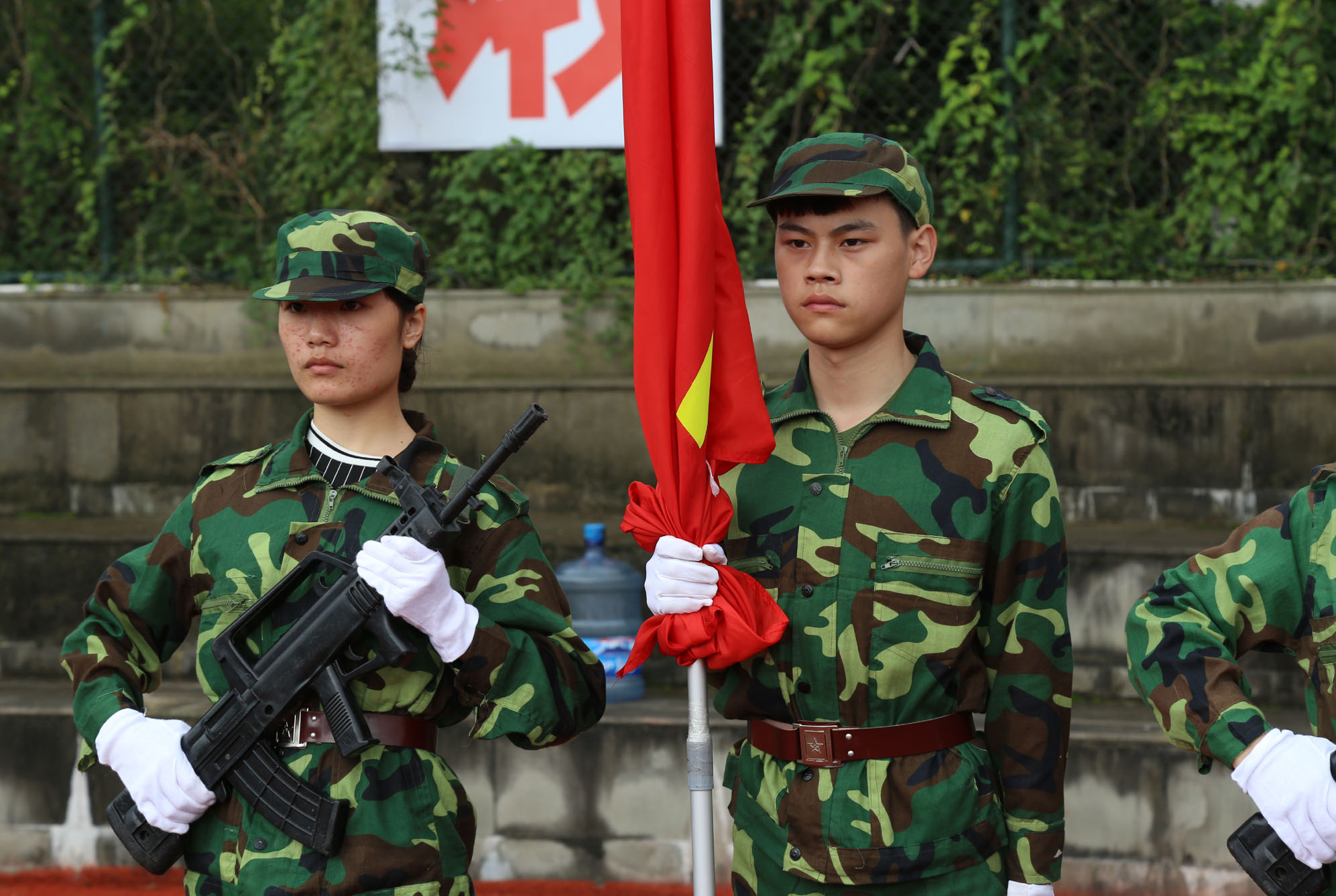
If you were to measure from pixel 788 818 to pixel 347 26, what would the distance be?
17.3 feet

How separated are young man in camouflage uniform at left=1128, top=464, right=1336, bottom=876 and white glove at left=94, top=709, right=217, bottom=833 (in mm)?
1656

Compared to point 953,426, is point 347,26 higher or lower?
higher

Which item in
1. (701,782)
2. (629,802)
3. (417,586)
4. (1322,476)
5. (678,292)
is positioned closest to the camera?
(1322,476)

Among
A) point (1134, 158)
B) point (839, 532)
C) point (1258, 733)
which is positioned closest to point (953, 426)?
point (839, 532)

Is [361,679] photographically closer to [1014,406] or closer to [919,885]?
[919,885]

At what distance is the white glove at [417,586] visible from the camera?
2.29 metres

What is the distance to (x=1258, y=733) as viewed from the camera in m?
2.01

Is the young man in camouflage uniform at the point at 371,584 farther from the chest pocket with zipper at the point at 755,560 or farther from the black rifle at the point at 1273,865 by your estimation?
the black rifle at the point at 1273,865

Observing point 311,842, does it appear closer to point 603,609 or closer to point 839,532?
point 839,532

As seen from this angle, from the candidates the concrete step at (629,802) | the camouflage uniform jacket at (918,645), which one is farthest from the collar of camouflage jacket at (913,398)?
the concrete step at (629,802)

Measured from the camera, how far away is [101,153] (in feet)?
22.8

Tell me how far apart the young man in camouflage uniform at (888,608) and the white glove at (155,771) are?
90cm

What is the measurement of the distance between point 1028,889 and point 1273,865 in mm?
533

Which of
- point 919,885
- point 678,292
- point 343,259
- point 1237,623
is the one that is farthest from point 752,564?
point 343,259
